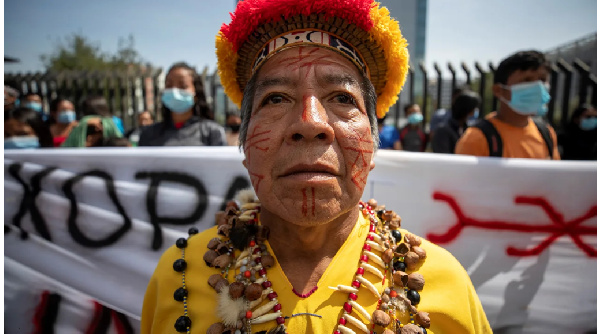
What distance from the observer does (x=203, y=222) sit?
2.65 metres

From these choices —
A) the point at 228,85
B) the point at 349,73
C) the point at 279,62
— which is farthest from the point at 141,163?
the point at 349,73

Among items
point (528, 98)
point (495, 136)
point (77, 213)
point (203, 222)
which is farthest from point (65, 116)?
point (528, 98)

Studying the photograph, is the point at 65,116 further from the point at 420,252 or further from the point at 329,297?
the point at 420,252

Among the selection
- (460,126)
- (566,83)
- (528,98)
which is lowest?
(460,126)

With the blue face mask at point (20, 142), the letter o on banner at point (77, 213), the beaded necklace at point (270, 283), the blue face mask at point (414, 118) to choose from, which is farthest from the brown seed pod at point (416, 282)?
the blue face mask at point (414, 118)

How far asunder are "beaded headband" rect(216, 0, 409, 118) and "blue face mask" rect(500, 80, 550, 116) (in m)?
1.97

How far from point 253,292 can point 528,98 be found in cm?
299

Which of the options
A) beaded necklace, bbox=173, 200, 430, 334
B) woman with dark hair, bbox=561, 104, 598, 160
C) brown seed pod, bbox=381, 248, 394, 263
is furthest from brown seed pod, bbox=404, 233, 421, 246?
woman with dark hair, bbox=561, 104, 598, 160

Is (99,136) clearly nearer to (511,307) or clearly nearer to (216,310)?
(216,310)

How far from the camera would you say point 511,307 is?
7.67 ft

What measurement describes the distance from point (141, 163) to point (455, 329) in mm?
2464

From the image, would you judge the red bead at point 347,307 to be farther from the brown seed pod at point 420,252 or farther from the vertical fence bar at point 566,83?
the vertical fence bar at point 566,83

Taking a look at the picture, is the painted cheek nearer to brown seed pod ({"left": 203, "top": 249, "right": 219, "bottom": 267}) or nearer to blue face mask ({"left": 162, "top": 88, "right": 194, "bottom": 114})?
brown seed pod ({"left": 203, "top": 249, "right": 219, "bottom": 267})

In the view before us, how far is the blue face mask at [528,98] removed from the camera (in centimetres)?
294
